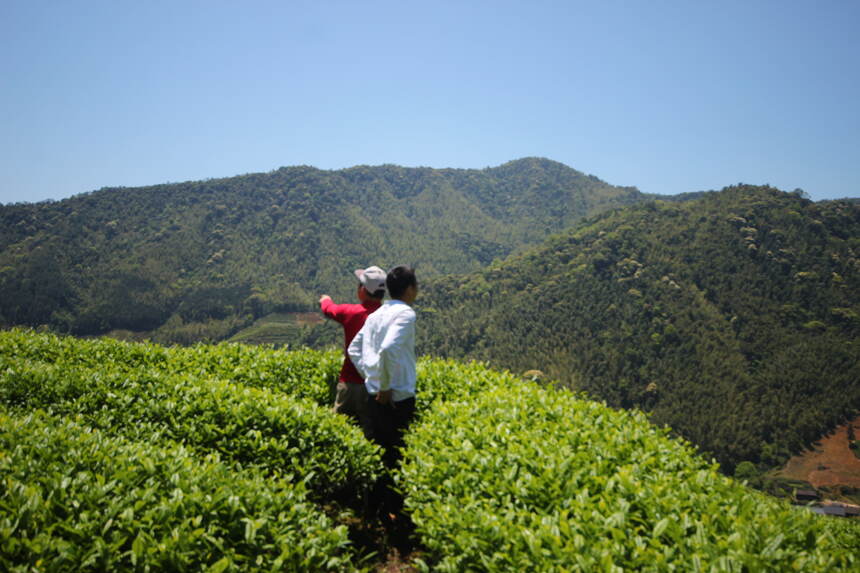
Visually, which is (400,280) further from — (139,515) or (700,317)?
(700,317)

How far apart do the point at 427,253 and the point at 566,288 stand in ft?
236

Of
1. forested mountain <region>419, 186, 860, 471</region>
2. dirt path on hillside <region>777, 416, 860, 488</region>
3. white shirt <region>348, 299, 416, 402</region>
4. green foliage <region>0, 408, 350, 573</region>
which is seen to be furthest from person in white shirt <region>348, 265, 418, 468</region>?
dirt path on hillside <region>777, 416, 860, 488</region>

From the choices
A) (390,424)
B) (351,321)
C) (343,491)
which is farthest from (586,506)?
(351,321)

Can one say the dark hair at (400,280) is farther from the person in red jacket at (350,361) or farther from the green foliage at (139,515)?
the green foliage at (139,515)

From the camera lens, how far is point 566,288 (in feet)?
252

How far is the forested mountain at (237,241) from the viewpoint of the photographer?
3755 inches

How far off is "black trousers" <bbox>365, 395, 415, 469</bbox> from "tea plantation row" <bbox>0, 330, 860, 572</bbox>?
26cm

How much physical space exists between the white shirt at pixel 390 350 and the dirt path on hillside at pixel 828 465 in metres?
54.8

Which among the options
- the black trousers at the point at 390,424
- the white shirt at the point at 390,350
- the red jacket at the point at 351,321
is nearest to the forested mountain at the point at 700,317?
the black trousers at the point at 390,424

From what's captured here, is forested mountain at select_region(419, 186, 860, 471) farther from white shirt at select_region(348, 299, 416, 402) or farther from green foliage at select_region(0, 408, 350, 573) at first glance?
green foliage at select_region(0, 408, 350, 573)

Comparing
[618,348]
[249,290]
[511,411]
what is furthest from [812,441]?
[249,290]

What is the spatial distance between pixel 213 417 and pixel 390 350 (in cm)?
180

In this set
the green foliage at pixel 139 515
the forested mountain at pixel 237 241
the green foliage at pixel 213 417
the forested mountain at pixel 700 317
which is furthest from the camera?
the forested mountain at pixel 237 241

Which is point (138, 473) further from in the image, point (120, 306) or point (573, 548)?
point (120, 306)
